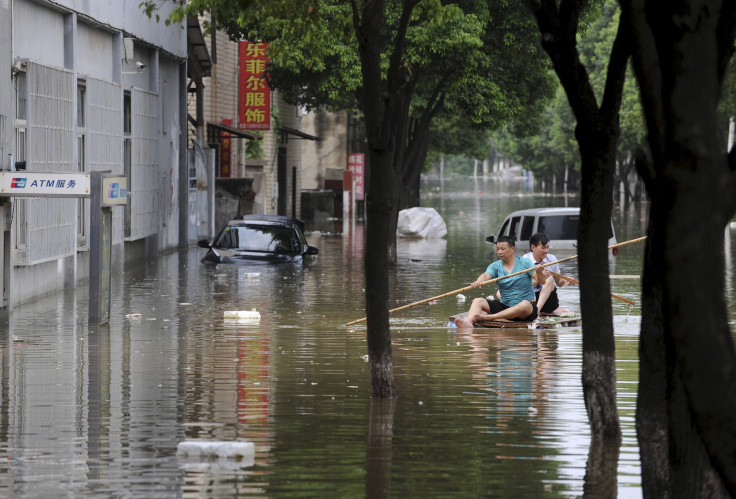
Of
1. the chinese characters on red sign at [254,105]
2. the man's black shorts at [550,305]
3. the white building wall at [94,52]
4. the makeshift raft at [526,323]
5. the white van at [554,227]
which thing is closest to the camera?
the makeshift raft at [526,323]

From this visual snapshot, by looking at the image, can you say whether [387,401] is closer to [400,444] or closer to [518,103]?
[400,444]

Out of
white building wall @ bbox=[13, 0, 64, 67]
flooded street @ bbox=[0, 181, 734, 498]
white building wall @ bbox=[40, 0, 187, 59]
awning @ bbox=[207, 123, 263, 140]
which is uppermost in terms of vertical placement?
white building wall @ bbox=[40, 0, 187, 59]

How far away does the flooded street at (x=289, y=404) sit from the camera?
8.30 m

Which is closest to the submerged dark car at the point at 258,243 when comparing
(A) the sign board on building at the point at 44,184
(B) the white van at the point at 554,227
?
(B) the white van at the point at 554,227

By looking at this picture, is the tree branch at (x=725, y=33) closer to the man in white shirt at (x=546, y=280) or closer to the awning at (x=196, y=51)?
the man in white shirt at (x=546, y=280)

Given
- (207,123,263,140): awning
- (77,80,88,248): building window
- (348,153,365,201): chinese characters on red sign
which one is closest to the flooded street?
(77,80,88,248): building window

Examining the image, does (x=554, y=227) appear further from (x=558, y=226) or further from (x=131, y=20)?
(x=131, y=20)

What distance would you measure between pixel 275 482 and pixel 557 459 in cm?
191

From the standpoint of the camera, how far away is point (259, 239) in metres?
27.8

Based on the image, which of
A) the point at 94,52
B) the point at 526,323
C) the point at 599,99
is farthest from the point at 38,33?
the point at 599,99

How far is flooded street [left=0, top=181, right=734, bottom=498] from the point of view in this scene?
830cm

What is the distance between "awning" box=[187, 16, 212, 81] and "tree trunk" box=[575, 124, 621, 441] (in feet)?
83.8

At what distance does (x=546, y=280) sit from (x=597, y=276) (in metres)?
8.27

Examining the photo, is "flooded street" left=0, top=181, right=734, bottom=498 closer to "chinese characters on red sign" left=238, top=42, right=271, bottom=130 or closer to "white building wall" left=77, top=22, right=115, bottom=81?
"white building wall" left=77, top=22, right=115, bottom=81
